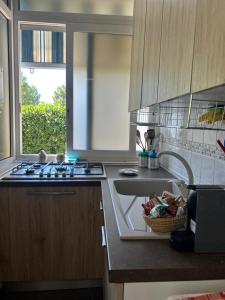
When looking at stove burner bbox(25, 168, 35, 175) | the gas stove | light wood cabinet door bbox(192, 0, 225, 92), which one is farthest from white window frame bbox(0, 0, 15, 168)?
light wood cabinet door bbox(192, 0, 225, 92)

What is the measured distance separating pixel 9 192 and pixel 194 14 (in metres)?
1.59

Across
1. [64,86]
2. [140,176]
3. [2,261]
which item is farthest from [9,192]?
[64,86]

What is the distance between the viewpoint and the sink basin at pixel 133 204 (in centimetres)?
93

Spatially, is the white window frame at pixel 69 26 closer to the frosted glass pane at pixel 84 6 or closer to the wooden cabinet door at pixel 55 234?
the frosted glass pane at pixel 84 6

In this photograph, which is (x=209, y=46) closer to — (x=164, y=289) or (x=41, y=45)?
(x=164, y=289)

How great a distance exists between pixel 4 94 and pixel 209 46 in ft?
6.72

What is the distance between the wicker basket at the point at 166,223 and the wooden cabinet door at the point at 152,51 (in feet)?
1.85

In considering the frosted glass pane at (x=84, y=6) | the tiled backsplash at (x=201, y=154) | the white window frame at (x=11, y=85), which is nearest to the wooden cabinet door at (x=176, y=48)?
the tiled backsplash at (x=201, y=154)

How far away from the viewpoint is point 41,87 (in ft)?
8.02

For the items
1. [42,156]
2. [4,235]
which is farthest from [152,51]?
[4,235]

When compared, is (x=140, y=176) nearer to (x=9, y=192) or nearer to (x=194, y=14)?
(x=9, y=192)

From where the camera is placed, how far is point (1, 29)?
2176mm

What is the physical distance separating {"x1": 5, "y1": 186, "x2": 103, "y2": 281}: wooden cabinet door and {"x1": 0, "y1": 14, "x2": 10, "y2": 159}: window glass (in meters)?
0.65

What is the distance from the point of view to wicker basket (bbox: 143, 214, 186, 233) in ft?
3.02
